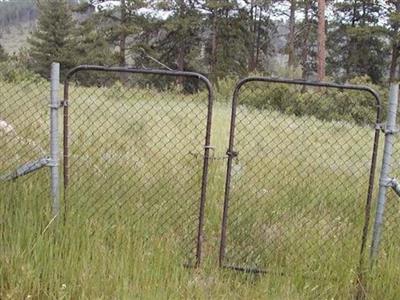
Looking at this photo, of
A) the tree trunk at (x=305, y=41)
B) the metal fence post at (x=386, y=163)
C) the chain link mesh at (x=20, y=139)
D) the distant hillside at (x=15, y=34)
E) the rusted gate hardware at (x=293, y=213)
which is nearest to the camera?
the metal fence post at (x=386, y=163)

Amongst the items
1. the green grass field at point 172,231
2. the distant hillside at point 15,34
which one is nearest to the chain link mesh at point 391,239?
the green grass field at point 172,231

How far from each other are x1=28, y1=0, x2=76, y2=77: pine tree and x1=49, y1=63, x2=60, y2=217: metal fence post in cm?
3391

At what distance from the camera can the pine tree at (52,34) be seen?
1417 inches

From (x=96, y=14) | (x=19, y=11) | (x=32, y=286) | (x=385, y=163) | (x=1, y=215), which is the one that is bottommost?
(x=32, y=286)

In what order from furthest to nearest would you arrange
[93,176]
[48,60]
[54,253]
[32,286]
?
1. [48,60]
2. [93,176]
3. [54,253]
4. [32,286]

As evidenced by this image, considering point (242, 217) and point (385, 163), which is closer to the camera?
point (385, 163)

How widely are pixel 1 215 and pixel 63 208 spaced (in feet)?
1.49

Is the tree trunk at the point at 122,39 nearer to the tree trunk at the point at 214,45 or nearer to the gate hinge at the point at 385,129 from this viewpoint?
the tree trunk at the point at 214,45

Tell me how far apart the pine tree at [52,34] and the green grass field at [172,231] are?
32285 millimetres

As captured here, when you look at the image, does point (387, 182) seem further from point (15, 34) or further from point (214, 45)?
point (15, 34)

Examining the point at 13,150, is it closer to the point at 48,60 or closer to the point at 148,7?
the point at 148,7

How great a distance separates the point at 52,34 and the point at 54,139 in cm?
3589

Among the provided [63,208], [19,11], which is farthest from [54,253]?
[19,11]

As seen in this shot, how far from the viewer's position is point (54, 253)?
3107 millimetres
